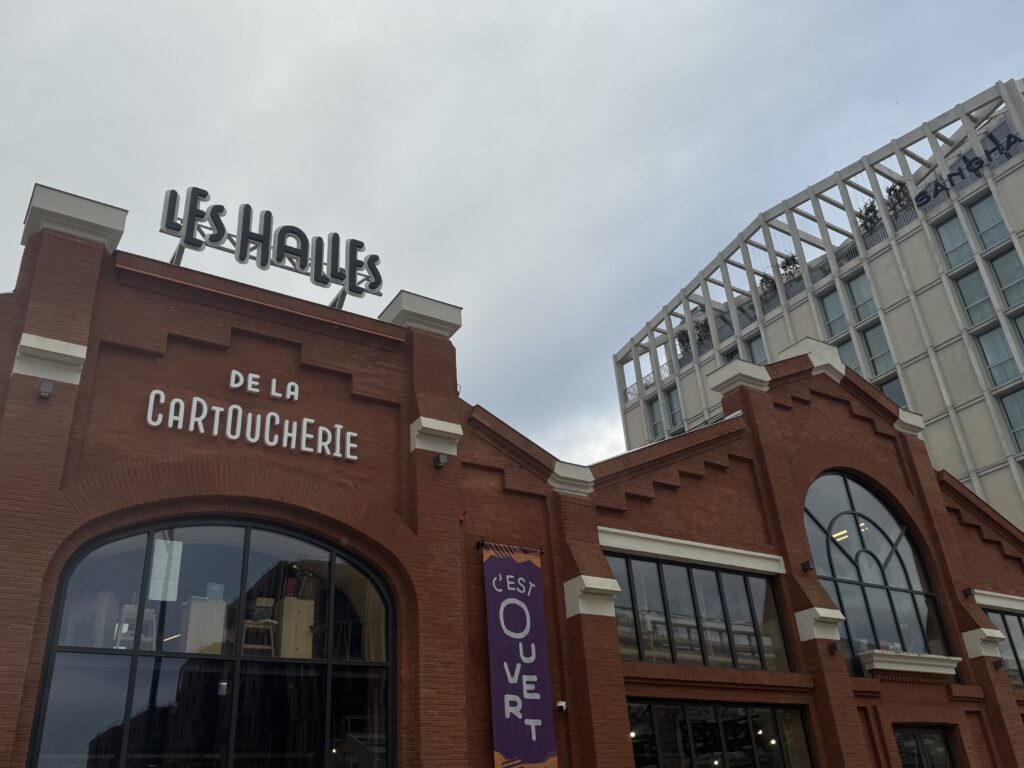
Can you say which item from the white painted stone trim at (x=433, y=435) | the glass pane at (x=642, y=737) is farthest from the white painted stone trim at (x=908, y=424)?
the white painted stone trim at (x=433, y=435)

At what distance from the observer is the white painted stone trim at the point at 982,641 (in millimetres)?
20281

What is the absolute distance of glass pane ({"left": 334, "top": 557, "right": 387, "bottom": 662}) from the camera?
12.9 metres

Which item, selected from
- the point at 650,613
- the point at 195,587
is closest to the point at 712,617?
the point at 650,613

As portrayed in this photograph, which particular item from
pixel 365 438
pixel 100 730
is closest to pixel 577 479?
pixel 365 438

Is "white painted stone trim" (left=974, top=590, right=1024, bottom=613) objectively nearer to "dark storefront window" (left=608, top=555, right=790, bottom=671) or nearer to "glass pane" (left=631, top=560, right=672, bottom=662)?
"dark storefront window" (left=608, top=555, right=790, bottom=671)

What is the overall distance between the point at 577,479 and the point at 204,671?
7.47 metres

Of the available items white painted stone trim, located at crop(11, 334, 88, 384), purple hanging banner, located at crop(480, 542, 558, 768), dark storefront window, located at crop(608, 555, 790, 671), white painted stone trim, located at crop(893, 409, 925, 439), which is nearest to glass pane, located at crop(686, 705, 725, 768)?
dark storefront window, located at crop(608, 555, 790, 671)

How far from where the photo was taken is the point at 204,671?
1166cm

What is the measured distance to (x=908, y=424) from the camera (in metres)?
23.2

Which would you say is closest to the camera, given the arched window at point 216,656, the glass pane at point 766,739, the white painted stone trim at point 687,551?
the arched window at point 216,656

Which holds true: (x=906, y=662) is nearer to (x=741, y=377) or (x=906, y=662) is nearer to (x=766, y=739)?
(x=766, y=739)

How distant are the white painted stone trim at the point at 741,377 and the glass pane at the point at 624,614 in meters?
5.69

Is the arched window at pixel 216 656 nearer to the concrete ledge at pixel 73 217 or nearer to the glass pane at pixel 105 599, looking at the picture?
the glass pane at pixel 105 599

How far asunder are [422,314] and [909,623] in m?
13.7
